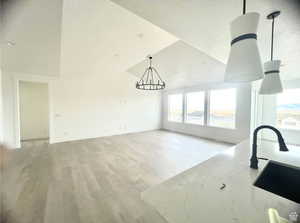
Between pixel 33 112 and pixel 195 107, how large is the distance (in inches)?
291

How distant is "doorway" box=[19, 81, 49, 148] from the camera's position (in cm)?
562

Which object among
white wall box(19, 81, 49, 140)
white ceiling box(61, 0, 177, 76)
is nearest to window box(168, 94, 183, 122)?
white ceiling box(61, 0, 177, 76)

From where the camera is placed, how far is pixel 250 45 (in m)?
0.88

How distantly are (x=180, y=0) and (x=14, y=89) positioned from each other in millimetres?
5458

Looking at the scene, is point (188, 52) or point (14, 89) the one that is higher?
point (188, 52)

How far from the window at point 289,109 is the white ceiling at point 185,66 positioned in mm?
1986

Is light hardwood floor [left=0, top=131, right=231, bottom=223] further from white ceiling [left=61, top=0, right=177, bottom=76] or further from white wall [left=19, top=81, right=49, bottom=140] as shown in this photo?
white ceiling [left=61, top=0, right=177, bottom=76]

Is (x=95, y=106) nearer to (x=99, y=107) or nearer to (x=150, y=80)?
(x=99, y=107)

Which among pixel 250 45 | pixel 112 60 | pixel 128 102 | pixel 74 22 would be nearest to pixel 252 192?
pixel 250 45

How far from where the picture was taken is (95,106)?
6.26m

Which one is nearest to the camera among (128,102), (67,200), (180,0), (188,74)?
(180,0)

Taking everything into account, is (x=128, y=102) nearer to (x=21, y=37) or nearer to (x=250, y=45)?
(x=21, y=37)

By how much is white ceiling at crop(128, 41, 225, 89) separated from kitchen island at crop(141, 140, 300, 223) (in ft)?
12.7

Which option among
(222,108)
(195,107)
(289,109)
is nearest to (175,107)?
(195,107)
